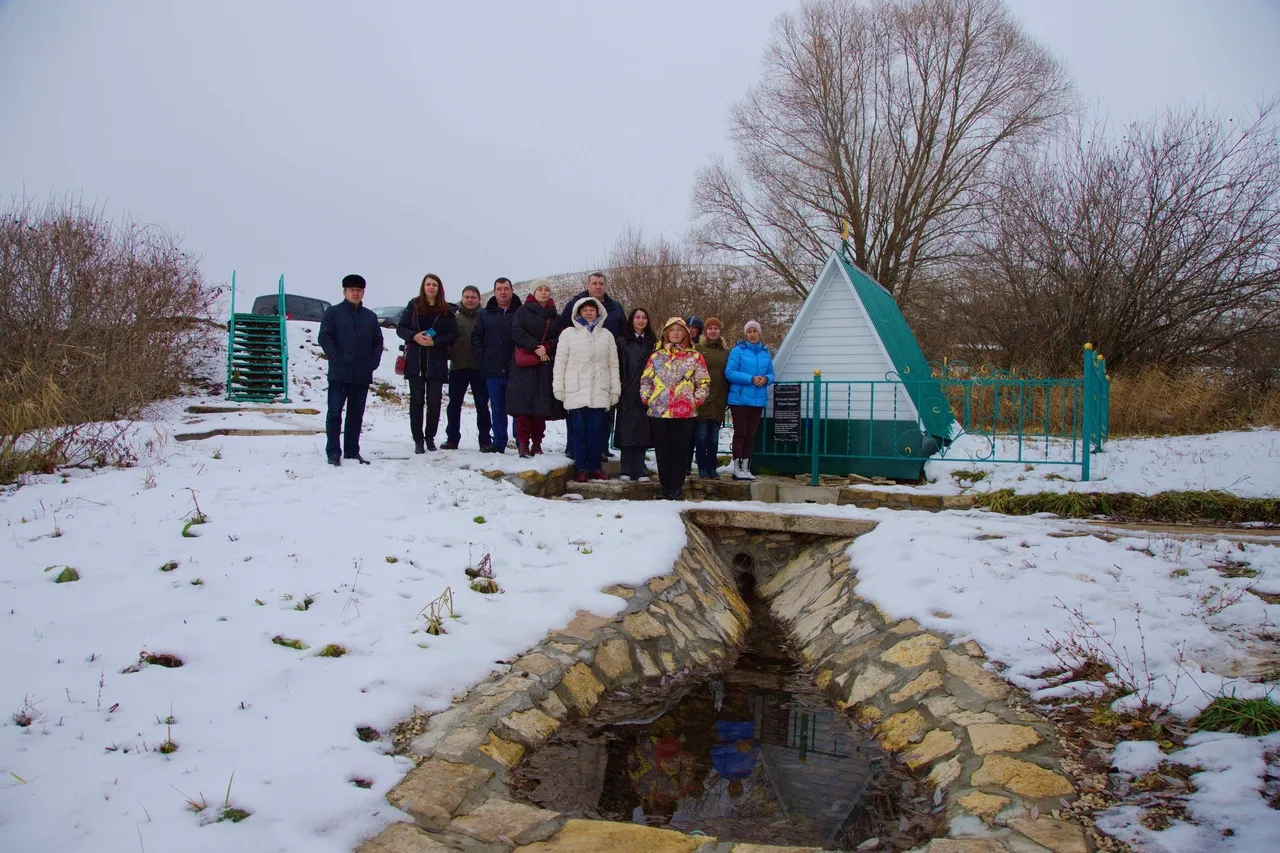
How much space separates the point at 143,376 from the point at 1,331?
1.75 meters

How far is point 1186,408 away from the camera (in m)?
11.1

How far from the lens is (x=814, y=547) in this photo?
21.3ft

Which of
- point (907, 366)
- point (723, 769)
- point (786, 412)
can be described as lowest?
point (723, 769)

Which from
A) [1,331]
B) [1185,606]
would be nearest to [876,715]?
[1185,606]

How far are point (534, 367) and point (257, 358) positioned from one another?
424 inches

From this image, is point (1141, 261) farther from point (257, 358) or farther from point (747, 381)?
point (257, 358)

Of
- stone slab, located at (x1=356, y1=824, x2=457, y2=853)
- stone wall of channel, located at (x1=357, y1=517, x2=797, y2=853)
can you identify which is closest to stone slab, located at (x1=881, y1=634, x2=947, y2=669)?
stone wall of channel, located at (x1=357, y1=517, x2=797, y2=853)

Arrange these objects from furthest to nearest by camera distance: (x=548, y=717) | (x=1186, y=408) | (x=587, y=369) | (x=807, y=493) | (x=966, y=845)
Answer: (x=1186, y=408) → (x=807, y=493) → (x=587, y=369) → (x=548, y=717) → (x=966, y=845)

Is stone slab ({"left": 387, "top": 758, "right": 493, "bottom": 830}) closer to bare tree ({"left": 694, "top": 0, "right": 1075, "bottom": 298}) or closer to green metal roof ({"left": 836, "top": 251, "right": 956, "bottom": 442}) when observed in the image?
green metal roof ({"left": 836, "top": 251, "right": 956, "bottom": 442})

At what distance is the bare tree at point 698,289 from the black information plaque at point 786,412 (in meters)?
11.4

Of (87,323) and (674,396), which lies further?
(87,323)

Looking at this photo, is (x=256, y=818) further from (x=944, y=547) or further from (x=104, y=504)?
(x=944, y=547)

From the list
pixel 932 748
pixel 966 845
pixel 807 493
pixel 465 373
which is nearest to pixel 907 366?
pixel 807 493

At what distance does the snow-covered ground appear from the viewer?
251 centimetres
